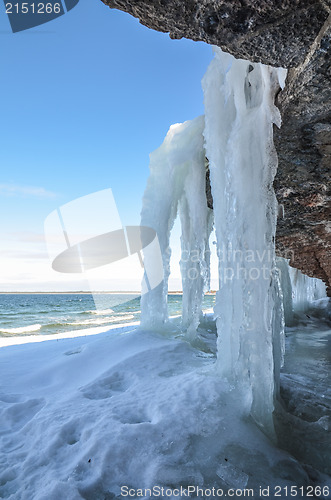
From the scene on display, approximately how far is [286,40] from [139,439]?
3.44 m

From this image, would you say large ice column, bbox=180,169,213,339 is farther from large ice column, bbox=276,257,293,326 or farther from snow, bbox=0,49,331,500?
large ice column, bbox=276,257,293,326

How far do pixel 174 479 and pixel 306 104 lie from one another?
11.8 ft

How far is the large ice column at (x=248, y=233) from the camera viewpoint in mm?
3221

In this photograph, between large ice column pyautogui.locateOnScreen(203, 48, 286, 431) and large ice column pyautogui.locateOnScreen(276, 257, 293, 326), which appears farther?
large ice column pyautogui.locateOnScreen(276, 257, 293, 326)

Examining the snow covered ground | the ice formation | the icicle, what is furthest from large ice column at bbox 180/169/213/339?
the icicle

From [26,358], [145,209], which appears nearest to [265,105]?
[145,209]

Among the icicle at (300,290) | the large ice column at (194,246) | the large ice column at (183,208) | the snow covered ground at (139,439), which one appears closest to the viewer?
the snow covered ground at (139,439)

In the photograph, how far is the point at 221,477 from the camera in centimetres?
232

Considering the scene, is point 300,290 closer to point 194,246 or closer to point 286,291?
point 286,291

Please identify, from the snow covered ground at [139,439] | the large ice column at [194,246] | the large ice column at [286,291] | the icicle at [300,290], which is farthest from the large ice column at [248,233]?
the icicle at [300,290]

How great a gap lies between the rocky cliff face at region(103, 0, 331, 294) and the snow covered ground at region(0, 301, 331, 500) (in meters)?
3.19

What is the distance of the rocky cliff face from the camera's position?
5.16 feet

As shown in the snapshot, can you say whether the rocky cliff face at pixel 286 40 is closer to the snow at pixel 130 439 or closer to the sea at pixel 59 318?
the snow at pixel 130 439

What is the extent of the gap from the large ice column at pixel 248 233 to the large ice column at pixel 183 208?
198cm
